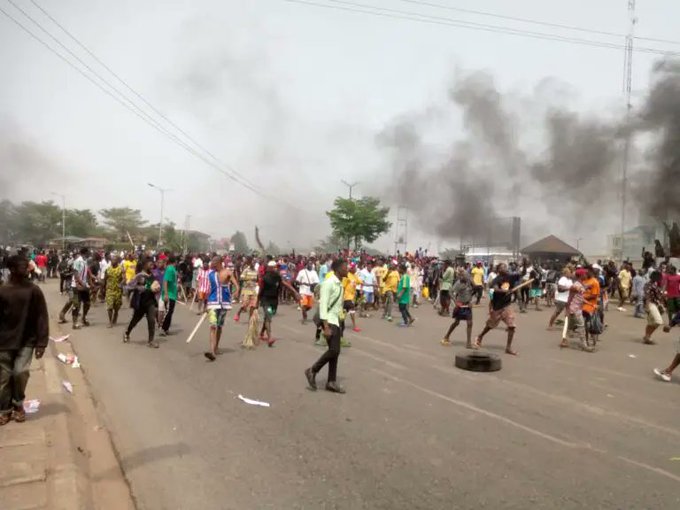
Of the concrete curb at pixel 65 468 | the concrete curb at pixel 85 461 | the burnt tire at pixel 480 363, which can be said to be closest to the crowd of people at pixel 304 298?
the concrete curb at pixel 65 468

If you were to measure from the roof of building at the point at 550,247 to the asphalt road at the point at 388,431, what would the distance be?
36.9 metres

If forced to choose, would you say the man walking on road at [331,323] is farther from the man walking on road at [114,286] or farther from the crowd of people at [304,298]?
the man walking on road at [114,286]

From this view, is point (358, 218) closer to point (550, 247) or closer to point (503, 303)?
point (550, 247)

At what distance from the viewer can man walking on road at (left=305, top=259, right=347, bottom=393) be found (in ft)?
19.6

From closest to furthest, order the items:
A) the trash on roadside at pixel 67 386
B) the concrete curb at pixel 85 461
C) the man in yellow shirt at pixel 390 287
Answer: the concrete curb at pixel 85 461
the trash on roadside at pixel 67 386
the man in yellow shirt at pixel 390 287

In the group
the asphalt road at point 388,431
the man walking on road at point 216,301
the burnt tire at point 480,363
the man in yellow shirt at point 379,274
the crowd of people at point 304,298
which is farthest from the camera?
the man in yellow shirt at point 379,274

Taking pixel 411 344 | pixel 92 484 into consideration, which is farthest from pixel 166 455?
pixel 411 344

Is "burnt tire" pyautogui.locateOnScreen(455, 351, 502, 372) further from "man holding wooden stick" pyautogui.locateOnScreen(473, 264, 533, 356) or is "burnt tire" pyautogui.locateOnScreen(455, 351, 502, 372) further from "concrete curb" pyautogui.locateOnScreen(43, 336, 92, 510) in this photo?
"concrete curb" pyautogui.locateOnScreen(43, 336, 92, 510)

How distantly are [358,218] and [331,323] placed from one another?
1497 inches

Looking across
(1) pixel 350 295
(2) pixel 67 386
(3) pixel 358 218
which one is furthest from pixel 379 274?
(3) pixel 358 218

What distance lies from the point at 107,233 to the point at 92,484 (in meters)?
90.3

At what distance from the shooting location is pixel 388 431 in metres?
4.66

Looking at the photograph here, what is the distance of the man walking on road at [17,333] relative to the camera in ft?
14.8

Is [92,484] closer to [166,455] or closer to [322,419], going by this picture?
[166,455]
